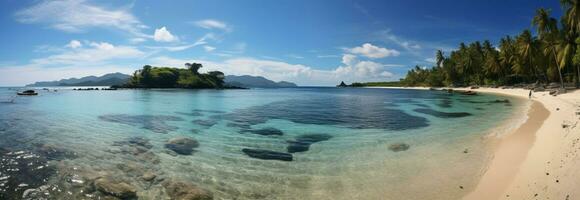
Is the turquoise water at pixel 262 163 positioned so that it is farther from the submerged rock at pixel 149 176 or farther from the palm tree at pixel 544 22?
the palm tree at pixel 544 22

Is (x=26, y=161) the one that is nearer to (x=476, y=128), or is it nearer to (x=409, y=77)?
(x=476, y=128)

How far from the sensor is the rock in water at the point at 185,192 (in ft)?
30.7

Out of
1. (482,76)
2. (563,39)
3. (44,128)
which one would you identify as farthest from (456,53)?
(44,128)

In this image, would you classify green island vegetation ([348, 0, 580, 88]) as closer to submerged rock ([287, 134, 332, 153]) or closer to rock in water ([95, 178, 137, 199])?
submerged rock ([287, 134, 332, 153])

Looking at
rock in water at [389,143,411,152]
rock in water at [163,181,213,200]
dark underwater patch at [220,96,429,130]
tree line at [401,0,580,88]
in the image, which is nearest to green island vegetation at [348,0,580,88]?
tree line at [401,0,580,88]

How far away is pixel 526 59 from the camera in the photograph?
78.8 m

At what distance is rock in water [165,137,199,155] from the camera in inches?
606

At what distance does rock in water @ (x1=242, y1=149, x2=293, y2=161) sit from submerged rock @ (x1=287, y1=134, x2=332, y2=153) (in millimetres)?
908

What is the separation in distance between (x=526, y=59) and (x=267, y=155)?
9114cm

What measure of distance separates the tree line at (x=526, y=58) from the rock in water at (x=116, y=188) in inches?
2318

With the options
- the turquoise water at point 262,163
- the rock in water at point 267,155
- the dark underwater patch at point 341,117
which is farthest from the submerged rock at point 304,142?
the dark underwater patch at point 341,117

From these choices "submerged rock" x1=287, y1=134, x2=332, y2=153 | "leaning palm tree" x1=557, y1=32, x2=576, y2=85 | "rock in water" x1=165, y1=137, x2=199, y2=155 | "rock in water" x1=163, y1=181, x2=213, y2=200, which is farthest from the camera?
"leaning palm tree" x1=557, y1=32, x2=576, y2=85

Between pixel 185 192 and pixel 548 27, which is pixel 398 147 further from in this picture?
pixel 548 27

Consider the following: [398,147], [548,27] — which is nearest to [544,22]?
[548,27]
